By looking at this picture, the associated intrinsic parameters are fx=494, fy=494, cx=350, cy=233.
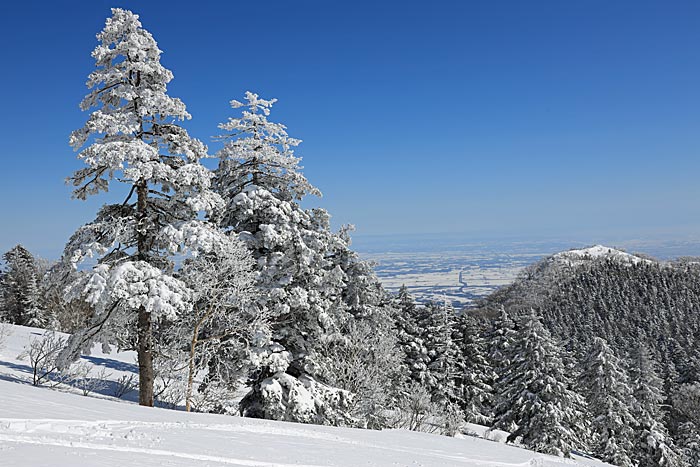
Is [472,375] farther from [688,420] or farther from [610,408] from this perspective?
[688,420]

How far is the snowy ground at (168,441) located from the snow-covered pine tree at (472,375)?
3096cm

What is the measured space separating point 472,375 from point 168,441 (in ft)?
136

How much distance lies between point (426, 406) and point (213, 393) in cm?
1710

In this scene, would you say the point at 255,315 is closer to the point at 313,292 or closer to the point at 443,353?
the point at 313,292

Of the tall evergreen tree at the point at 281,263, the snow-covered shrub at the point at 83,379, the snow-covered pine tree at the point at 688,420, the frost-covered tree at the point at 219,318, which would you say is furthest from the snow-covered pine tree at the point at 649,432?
the snow-covered shrub at the point at 83,379

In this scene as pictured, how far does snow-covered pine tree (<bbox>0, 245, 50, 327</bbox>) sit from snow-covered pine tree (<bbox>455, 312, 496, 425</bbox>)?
136 feet

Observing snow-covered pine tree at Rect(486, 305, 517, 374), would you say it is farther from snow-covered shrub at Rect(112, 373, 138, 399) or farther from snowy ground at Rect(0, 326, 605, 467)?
snow-covered shrub at Rect(112, 373, 138, 399)

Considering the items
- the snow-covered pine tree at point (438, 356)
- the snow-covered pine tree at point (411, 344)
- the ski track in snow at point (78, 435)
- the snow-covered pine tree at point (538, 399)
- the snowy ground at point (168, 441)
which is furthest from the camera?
the snow-covered pine tree at point (411, 344)

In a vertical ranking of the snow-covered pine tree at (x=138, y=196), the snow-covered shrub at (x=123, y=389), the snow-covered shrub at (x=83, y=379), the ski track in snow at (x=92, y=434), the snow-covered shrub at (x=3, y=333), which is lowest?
the snow-covered shrub at (x=123, y=389)

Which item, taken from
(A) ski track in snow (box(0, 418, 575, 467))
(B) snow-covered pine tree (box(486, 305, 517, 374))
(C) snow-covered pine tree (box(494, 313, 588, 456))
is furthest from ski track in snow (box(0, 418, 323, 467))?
(B) snow-covered pine tree (box(486, 305, 517, 374))

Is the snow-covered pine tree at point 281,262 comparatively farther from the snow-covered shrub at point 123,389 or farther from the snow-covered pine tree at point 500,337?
the snow-covered pine tree at point 500,337

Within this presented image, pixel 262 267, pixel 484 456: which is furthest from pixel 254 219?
pixel 484 456

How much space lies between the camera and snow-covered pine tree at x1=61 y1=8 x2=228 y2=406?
1294cm

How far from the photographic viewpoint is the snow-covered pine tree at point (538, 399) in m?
31.5
